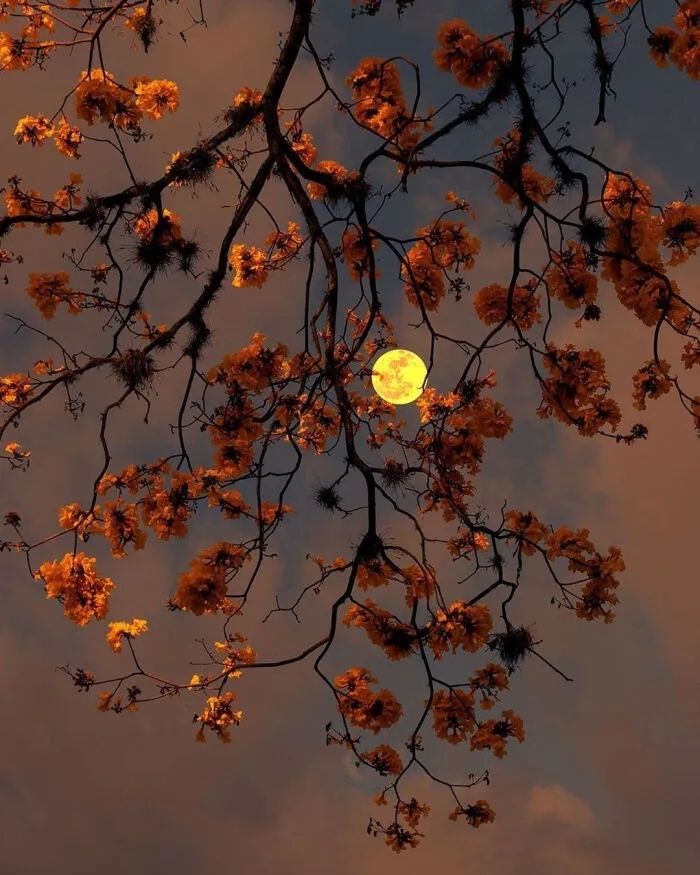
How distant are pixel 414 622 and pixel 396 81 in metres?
3.65

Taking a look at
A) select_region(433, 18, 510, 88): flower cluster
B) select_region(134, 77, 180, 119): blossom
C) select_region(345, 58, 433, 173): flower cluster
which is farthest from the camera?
select_region(134, 77, 180, 119): blossom

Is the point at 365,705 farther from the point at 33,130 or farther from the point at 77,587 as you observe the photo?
the point at 33,130

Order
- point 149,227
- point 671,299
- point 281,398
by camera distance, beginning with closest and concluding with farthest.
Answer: point 671,299 < point 281,398 < point 149,227

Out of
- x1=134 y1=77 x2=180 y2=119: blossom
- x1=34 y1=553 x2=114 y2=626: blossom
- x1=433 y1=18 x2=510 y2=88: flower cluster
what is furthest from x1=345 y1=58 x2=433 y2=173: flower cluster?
x1=34 y1=553 x2=114 y2=626: blossom

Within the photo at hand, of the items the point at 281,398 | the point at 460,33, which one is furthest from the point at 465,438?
the point at 460,33

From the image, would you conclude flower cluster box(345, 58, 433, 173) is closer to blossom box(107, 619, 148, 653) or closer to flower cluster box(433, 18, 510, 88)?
flower cluster box(433, 18, 510, 88)

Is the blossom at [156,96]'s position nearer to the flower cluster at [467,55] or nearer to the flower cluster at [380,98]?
the flower cluster at [380,98]

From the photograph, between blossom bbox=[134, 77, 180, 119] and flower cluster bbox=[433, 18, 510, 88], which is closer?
flower cluster bbox=[433, 18, 510, 88]

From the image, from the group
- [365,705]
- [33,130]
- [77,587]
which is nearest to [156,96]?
[33,130]

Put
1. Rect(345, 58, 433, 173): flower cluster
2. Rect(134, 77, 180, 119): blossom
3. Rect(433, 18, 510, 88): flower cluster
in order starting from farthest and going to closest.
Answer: Rect(134, 77, 180, 119): blossom < Rect(345, 58, 433, 173): flower cluster < Rect(433, 18, 510, 88): flower cluster

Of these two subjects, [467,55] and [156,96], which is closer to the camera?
[467,55]

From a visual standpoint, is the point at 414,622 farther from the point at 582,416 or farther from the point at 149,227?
the point at 149,227

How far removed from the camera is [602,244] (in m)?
4.58

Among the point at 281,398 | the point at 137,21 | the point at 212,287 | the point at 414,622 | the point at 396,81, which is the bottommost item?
the point at 414,622
